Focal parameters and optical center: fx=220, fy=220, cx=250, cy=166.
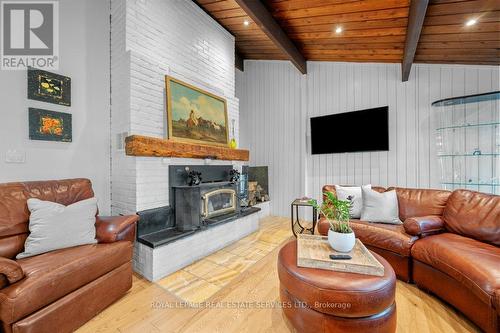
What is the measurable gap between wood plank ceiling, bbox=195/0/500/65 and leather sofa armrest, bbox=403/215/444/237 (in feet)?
7.04

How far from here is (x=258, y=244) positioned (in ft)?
10.4

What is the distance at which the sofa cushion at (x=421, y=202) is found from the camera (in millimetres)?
2520

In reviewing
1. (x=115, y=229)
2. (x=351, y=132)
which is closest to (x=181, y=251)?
(x=115, y=229)

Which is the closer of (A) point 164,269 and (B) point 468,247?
(B) point 468,247

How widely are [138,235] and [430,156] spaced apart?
4.18 m

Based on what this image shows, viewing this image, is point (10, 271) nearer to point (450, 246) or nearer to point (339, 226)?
point (339, 226)

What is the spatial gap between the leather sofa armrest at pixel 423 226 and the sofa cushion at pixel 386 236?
66 millimetres

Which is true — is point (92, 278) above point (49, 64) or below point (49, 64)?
below

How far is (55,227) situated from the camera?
5.65ft

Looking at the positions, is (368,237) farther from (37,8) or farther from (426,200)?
(37,8)

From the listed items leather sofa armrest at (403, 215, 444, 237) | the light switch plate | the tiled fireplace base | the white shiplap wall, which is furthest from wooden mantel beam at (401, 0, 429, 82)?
the light switch plate

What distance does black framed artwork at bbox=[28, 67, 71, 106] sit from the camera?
7.00 feet

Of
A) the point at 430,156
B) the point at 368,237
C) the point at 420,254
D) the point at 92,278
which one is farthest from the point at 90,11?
the point at 430,156

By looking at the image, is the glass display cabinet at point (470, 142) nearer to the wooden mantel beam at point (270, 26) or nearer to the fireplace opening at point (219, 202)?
the wooden mantel beam at point (270, 26)
